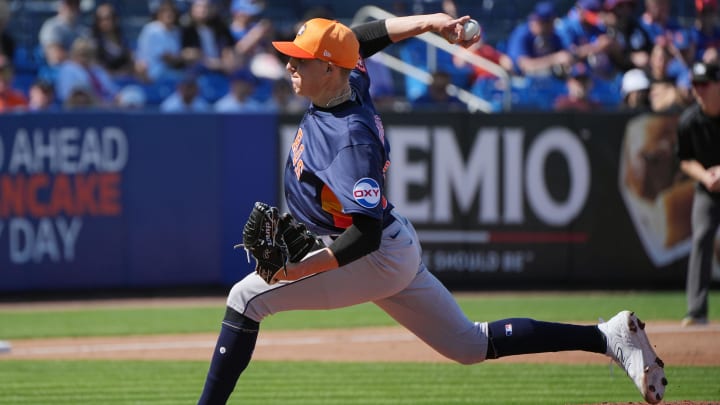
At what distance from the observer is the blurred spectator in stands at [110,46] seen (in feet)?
47.2

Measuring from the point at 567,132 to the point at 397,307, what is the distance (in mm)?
7969

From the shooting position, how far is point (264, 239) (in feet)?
14.7

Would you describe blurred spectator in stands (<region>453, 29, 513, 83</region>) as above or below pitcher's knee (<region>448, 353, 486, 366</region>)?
above

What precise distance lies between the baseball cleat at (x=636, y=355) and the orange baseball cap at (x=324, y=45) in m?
1.86

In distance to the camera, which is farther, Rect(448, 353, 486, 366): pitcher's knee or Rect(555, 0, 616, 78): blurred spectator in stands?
Rect(555, 0, 616, 78): blurred spectator in stands

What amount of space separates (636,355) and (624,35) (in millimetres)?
10255

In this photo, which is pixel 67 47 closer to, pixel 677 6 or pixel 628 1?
pixel 628 1

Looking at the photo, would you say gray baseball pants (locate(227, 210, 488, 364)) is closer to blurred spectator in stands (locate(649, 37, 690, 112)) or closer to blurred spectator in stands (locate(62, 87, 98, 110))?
blurred spectator in stands (locate(62, 87, 98, 110))

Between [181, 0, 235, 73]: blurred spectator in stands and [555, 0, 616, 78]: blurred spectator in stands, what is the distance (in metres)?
4.81

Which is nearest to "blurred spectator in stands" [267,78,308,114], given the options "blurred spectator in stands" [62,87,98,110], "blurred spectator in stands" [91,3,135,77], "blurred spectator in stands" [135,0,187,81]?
"blurred spectator in stands" [135,0,187,81]

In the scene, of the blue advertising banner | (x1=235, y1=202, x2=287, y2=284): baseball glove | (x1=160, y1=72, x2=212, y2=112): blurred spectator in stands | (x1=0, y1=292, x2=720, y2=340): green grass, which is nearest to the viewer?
(x1=235, y1=202, x2=287, y2=284): baseball glove

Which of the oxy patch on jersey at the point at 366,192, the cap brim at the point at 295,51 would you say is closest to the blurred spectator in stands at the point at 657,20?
the cap brim at the point at 295,51

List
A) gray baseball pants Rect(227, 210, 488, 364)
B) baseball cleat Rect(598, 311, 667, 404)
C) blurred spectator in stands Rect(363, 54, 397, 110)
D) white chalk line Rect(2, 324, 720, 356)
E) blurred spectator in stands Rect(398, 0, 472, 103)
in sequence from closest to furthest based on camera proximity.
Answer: gray baseball pants Rect(227, 210, 488, 364)
baseball cleat Rect(598, 311, 667, 404)
white chalk line Rect(2, 324, 720, 356)
blurred spectator in stands Rect(363, 54, 397, 110)
blurred spectator in stands Rect(398, 0, 472, 103)

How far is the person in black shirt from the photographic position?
9023 mm
